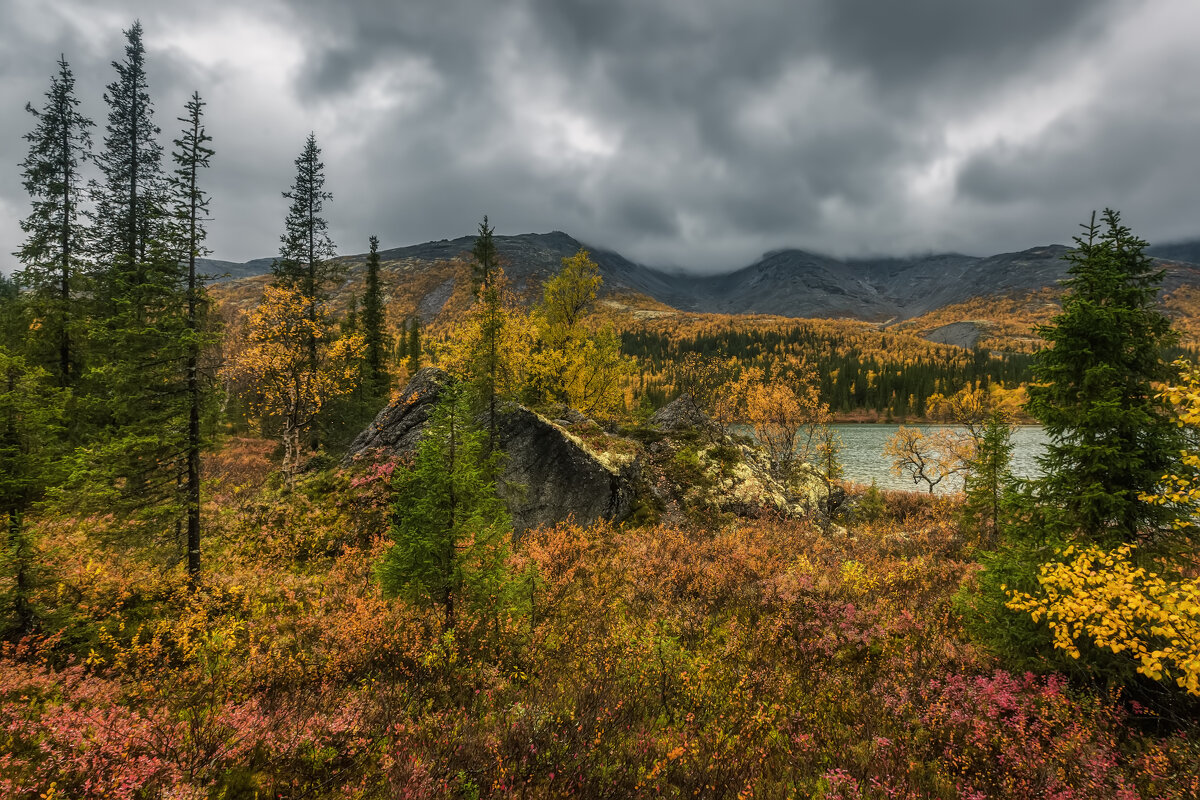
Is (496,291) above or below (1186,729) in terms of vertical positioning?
above

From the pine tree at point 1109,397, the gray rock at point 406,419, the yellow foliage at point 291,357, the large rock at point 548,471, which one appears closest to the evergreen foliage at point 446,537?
the large rock at point 548,471

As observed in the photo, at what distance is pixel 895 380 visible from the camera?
5517 inches

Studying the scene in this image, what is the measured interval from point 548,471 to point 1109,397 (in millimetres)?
15631

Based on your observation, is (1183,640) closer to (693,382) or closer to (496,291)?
(496,291)

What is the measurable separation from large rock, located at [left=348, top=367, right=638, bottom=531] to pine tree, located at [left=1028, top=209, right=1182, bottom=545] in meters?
13.0

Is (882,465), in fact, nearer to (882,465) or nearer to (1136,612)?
(882,465)

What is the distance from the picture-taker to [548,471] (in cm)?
1883

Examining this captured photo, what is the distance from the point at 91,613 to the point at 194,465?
356 centimetres

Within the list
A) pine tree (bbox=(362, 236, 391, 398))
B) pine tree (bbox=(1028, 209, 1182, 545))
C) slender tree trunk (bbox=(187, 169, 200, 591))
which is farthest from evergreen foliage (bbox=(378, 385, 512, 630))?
pine tree (bbox=(362, 236, 391, 398))

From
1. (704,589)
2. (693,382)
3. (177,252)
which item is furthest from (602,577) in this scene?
(693,382)

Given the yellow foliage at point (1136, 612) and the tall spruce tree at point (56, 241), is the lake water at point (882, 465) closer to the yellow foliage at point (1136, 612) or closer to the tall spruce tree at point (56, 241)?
the yellow foliage at point (1136, 612)

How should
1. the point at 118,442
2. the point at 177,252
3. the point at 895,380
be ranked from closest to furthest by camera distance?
the point at 118,442 → the point at 177,252 → the point at 895,380

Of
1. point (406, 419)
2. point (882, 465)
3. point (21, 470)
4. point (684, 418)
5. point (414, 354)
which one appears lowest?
point (882, 465)

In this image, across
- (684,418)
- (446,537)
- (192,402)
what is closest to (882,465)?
(684,418)
